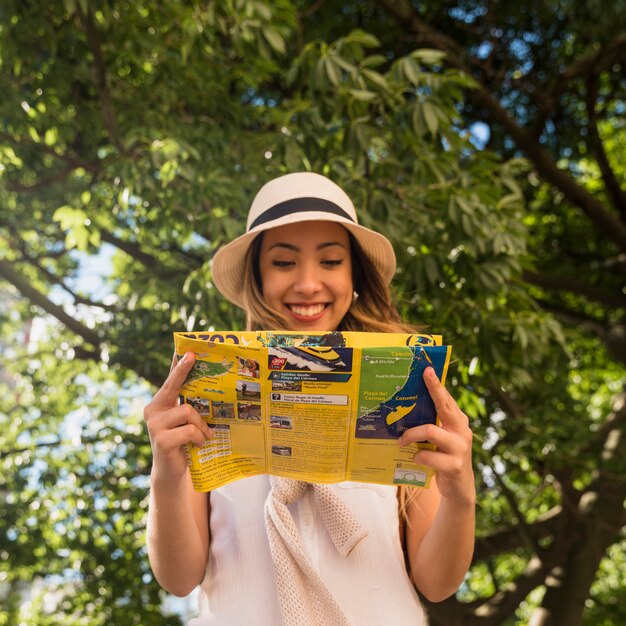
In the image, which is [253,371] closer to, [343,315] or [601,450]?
[343,315]

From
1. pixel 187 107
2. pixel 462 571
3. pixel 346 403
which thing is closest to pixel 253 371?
pixel 346 403

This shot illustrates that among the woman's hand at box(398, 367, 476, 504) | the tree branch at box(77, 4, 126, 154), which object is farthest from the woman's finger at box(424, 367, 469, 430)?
the tree branch at box(77, 4, 126, 154)

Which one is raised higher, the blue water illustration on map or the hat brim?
the hat brim

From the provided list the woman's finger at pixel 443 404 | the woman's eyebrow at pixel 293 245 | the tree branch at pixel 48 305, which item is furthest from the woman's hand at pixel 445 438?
the tree branch at pixel 48 305

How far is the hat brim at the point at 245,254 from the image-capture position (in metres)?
2.15

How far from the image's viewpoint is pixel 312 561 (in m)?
1.76

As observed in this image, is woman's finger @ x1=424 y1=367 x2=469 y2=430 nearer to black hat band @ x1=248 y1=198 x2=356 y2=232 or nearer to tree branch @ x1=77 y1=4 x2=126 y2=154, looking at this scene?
black hat band @ x1=248 y1=198 x2=356 y2=232

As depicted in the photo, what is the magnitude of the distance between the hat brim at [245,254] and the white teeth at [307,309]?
0.78 ft

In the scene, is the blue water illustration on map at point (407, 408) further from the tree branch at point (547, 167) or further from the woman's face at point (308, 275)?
the tree branch at point (547, 167)

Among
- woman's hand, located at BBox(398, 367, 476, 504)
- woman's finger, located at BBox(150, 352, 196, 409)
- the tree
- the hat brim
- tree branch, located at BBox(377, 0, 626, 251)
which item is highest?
tree branch, located at BBox(377, 0, 626, 251)

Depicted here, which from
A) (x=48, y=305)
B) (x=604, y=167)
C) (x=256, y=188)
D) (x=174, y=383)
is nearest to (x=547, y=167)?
(x=604, y=167)

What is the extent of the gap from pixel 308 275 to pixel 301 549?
73 cm

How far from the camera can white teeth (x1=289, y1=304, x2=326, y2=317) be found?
2.03 meters

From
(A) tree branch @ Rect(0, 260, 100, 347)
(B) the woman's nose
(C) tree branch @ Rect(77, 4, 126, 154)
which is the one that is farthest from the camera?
(A) tree branch @ Rect(0, 260, 100, 347)
